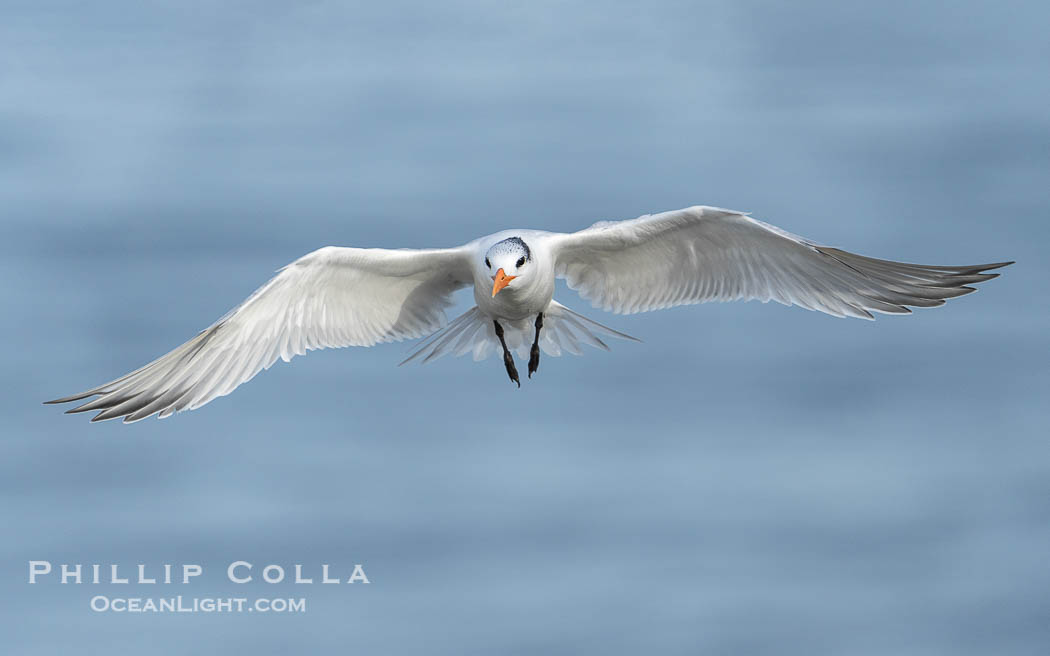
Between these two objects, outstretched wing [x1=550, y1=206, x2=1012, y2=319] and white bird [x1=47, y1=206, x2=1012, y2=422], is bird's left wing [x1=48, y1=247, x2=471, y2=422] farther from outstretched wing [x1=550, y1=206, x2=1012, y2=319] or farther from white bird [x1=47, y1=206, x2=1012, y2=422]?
outstretched wing [x1=550, y1=206, x2=1012, y2=319]

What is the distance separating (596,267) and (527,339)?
1.09 meters

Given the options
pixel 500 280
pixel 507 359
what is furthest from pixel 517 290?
pixel 507 359

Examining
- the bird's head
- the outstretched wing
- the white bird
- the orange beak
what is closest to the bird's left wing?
the white bird

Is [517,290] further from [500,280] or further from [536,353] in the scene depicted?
[536,353]

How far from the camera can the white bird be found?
10953 millimetres

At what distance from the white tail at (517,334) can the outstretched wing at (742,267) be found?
0.61m

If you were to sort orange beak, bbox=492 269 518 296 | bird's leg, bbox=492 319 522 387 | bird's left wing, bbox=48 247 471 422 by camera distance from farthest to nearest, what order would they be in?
bird's leg, bbox=492 319 522 387
bird's left wing, bbox=48 247 471 422
orange beak, bbox=492 269 518 296

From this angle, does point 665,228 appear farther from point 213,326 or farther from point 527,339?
point 213,326

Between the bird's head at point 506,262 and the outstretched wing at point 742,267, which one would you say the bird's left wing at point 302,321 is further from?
the outstretched wing at point 742,267

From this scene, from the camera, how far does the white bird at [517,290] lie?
10953 mm

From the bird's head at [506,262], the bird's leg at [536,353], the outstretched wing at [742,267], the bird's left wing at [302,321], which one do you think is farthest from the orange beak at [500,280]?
the bird's leg at [536,353]

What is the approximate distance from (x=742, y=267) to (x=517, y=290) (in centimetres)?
207

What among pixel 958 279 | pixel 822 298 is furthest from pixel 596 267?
pixel 958 279

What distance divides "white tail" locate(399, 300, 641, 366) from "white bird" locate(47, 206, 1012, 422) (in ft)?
0.04
